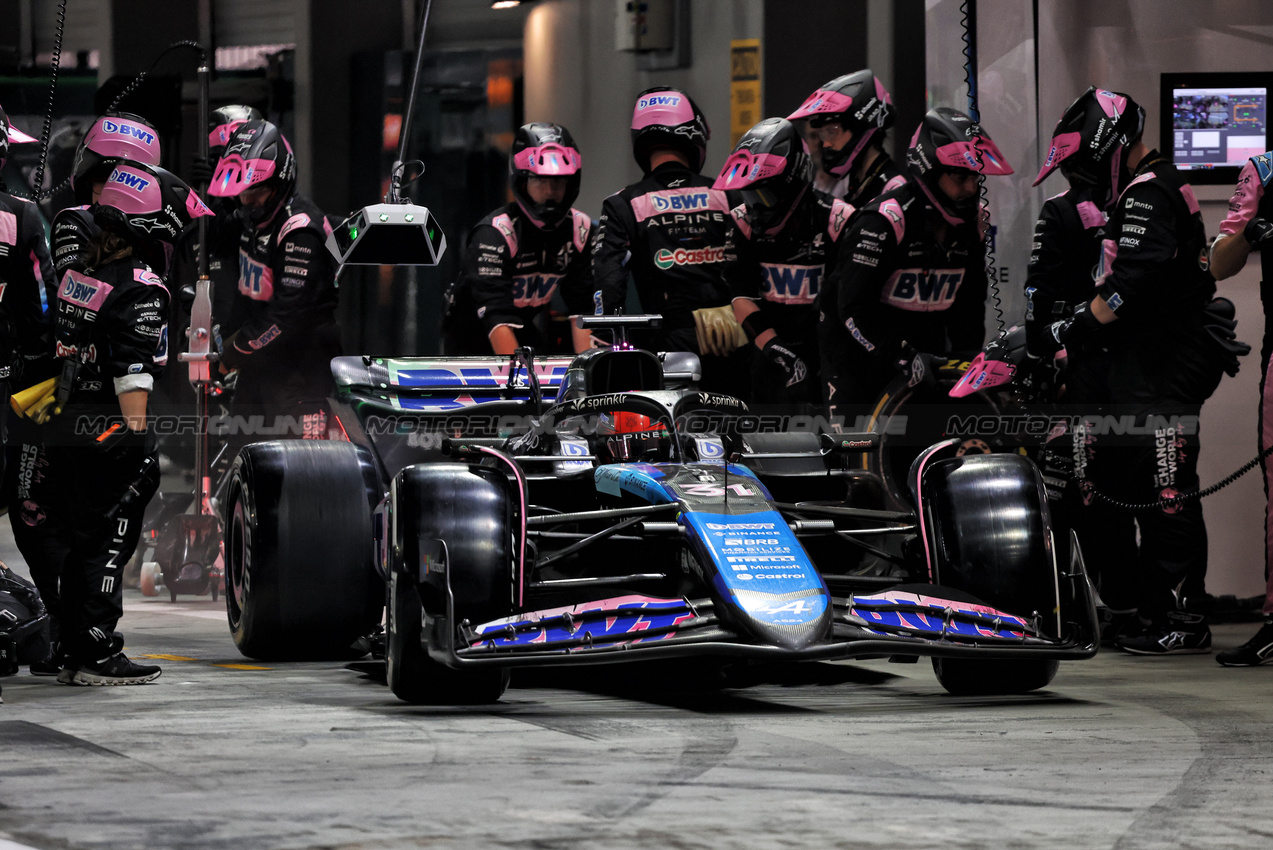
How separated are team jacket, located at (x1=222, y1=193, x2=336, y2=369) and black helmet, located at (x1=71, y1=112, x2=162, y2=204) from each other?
1.97m

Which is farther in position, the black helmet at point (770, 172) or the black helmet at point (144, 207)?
the black helmet at point (770, 172)

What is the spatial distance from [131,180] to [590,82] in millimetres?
5563

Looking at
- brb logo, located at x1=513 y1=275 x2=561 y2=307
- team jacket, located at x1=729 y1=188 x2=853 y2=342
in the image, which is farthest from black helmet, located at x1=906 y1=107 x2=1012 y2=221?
brb logo, located at x1=513 y1=275 x2=561 y2=307

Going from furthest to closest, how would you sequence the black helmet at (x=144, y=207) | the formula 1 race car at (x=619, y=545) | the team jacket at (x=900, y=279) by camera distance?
the team jacket at (x=900, y=279)
the black helmet at (x=144, y=207)
the formula 1 race car at (x=619, y=545)

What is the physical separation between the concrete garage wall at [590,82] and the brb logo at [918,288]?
10.6 feet

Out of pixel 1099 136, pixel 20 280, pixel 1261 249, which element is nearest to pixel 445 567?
pixel 20 280

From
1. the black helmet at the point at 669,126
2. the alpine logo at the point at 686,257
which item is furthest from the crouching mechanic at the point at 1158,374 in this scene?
the black helmet at the point at 669,126

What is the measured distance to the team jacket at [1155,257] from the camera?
7797 mm

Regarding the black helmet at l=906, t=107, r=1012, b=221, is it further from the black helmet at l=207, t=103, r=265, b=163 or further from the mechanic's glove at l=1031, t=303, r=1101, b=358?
the black helmet at l=207, t=103, r=265, b=163

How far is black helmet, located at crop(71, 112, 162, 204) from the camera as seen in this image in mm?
8031

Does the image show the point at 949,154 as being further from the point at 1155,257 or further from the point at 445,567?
the point at 445,567

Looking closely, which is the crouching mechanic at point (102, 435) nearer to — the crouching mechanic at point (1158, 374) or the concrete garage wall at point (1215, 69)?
the crouching mechanic at point (1158, 374)

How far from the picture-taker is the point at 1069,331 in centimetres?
805

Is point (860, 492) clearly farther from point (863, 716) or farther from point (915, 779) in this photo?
point (915, 779)
